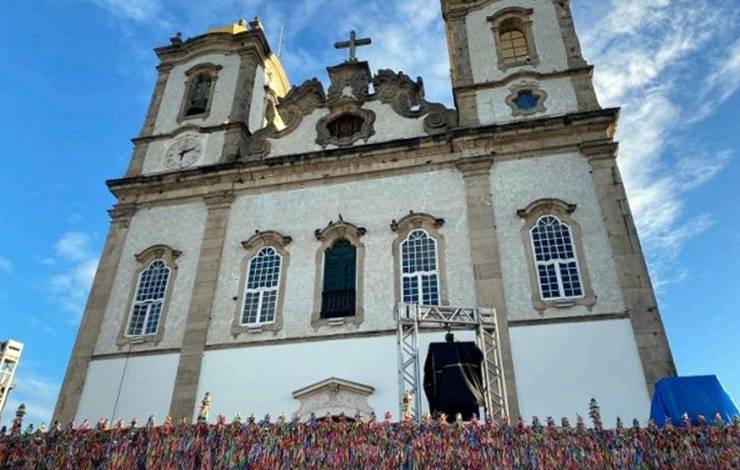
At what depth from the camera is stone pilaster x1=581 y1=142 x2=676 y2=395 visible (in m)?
11.6

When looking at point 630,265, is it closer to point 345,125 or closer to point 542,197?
point 542,197

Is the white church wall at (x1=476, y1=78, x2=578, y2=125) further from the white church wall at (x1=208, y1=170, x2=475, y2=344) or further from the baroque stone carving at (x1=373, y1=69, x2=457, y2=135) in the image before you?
the white church wall at (x1=208, y1=170, x2=475, y2=344)

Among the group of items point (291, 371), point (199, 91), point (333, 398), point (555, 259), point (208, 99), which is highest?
point (199, 91)

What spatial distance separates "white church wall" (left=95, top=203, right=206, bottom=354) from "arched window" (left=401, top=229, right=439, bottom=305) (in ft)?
18.5

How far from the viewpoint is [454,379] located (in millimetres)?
9773

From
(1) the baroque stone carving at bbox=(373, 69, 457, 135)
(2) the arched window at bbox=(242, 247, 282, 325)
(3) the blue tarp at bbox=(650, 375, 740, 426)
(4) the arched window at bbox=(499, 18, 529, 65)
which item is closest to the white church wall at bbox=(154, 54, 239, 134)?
(1) the baroque stone carving at bbox=(373, 69, 457, 135)

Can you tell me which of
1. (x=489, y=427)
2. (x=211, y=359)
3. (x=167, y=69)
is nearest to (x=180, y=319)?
(x=211, y=359)

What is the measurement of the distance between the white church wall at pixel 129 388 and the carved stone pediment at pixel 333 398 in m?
3.33

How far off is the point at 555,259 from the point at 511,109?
510 centimetres

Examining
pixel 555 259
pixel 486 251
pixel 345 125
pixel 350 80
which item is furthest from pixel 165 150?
pixel 555 259

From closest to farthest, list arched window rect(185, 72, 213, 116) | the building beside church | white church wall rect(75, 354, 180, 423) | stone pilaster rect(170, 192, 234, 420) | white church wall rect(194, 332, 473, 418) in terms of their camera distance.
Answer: the building beside church < white church wall rect(194, 332, 473, 418) < stone pilaster rect(170, 192, 234, 420) < white church wall rect(75, 354, 180, 423) < arched window rect(185, 72, 213, 116)

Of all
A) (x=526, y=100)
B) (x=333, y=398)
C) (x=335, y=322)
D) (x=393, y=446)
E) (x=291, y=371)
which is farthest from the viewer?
(x=526, y=100)

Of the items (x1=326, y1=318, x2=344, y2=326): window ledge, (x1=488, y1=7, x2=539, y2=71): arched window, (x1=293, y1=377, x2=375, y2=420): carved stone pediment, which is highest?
(x1=488, y1=7, x2=539, y2=71): arched window

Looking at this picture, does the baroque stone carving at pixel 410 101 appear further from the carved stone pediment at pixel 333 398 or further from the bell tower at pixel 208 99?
the carved stone pediment at pixel 333 398
